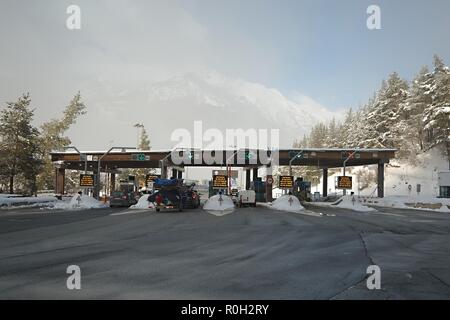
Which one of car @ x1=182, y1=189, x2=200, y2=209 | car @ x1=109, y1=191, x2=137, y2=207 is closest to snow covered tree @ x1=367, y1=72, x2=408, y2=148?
car @ x1=182, y1=189, x2=200, y2=209

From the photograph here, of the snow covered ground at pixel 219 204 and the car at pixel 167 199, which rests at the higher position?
the car at pixel 167 199

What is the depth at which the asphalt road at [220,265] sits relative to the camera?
654 cm

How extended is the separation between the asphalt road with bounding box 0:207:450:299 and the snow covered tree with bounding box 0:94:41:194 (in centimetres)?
4136

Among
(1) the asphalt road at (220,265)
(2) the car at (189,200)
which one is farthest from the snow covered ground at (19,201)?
(1) the asphalt road at (220,265)

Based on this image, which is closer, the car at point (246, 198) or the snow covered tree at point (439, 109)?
the car at point (246, 198)

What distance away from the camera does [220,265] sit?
8789 millimetres

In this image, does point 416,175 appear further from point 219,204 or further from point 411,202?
point 219,204

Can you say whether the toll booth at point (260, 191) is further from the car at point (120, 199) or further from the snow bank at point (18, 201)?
the snow bank at point (18, 201)

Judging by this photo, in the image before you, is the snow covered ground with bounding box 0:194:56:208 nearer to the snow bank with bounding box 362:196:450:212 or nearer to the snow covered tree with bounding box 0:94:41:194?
the snow covered tree with bounding box 0:94:41:194

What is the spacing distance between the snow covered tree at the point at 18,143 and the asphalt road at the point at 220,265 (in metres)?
41.4

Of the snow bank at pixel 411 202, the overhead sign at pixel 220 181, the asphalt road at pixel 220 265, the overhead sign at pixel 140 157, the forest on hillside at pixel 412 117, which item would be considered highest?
the forest on hillside at pixel 412 117

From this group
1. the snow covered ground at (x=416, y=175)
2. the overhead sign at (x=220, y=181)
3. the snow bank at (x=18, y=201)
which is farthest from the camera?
the snow covered ground at (x=416, y=175)

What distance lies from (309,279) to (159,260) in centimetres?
348
